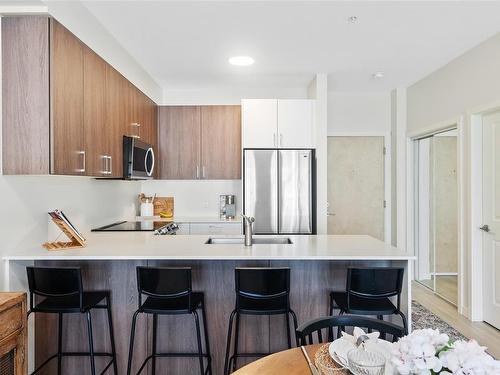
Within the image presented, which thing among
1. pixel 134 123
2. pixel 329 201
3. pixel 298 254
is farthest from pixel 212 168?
pixel 298 254

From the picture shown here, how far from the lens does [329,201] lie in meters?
4.93

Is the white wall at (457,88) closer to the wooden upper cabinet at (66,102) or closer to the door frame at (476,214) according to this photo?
the door frame at (476,214)

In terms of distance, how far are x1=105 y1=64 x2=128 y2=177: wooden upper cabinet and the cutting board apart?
161cm

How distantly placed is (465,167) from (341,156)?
1.70 meters

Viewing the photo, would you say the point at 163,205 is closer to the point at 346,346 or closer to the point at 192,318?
the point at 192,318

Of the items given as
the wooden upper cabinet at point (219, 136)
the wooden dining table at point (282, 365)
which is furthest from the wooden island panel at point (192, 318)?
the wooden upper cabinet at point (219, 136)

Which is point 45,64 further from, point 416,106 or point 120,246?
point 416,106

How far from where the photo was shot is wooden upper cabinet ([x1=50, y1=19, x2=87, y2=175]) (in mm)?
2080

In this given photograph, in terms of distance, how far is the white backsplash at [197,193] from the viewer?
4.82 metres

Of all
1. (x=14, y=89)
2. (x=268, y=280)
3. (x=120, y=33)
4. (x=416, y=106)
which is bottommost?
(x=268, y=280)

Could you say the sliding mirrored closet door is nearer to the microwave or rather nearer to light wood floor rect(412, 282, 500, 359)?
light wood floor rect(412, 282, 500, 359)

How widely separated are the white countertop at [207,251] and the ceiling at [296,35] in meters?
1.70

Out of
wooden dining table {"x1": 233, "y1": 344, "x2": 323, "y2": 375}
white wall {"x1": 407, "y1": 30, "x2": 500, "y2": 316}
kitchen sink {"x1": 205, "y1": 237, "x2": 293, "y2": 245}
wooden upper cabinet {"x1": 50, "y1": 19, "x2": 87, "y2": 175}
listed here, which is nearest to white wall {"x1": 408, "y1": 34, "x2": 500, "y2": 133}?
white wall {"x1": 407, "y1": 30, "x2": 500, "y2": 316}

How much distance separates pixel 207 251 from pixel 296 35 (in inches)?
76.9
